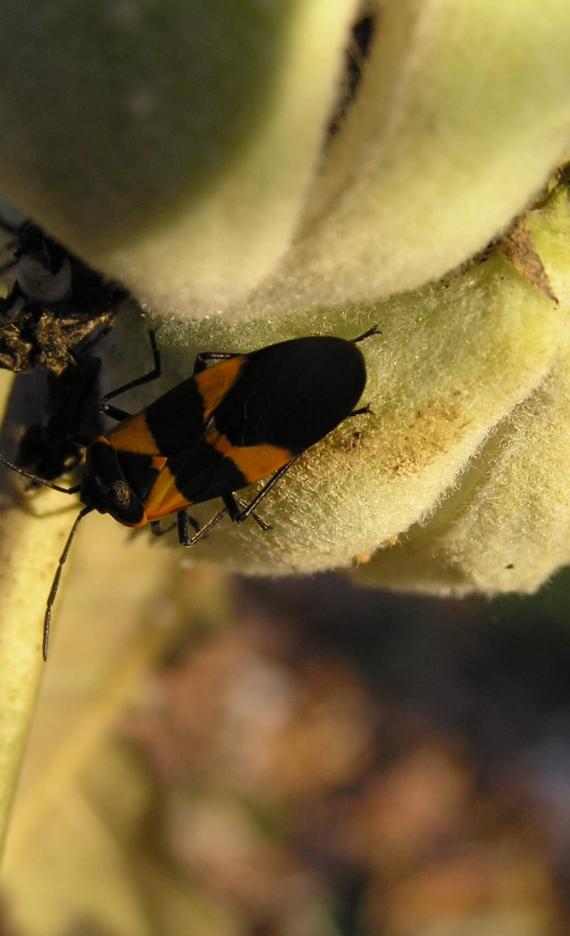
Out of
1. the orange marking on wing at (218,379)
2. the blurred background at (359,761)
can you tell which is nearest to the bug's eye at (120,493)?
the orange marking on wing at (218,379)

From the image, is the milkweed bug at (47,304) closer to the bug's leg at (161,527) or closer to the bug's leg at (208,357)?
the bug's leg at (208,357)

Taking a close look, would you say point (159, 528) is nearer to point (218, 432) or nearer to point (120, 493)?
point (120, 493)

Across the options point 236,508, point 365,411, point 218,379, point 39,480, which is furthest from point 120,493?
point 365,411

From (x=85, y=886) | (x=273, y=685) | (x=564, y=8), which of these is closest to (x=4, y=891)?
(x=85, y=886)

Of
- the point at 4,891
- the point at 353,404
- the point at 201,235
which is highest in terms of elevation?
the point at 201,235

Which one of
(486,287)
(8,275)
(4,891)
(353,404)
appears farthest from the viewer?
(4,891)

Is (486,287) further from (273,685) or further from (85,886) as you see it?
(273,685)
